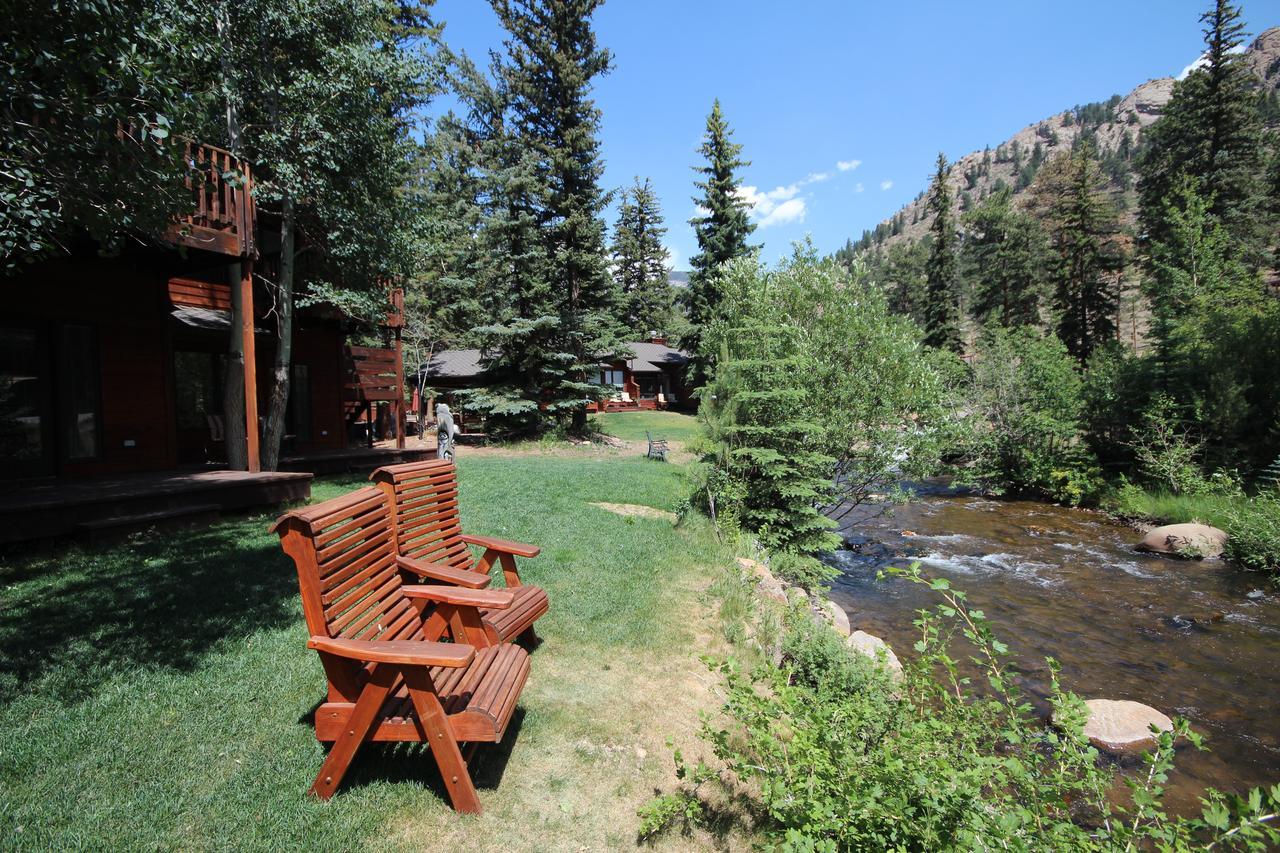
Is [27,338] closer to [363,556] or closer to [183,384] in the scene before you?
[183,384]

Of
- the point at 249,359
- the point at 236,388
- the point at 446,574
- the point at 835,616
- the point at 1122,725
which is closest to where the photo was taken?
the point at 446,574

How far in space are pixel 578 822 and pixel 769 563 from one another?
6142 mm

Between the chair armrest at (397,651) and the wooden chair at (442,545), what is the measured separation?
0.79 meters

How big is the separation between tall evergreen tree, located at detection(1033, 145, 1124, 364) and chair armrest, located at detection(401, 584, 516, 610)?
120 ft

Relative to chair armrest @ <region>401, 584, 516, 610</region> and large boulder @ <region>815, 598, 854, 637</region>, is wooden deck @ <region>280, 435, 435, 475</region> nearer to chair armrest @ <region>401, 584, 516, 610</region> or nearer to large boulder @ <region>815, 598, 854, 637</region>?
large boulder @ <region>815, 598, 854, 637</region>

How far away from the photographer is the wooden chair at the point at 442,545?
3480 millimetres

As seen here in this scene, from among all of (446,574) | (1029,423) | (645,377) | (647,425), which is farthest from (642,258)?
(446,574)

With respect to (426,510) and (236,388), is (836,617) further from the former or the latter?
(236,388)

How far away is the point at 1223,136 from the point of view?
2595 centimetres

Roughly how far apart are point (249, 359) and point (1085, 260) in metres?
39.0

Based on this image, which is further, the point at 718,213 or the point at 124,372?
the point at 718,213

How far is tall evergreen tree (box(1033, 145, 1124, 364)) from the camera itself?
31281 millimetres

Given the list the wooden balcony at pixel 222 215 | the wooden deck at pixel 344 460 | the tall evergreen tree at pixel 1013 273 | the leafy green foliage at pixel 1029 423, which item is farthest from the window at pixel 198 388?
the tall evergreen tree at pixel 1013 273

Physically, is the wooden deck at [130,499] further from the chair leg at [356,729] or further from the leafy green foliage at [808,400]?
the leafy green foliage at [808,400]
